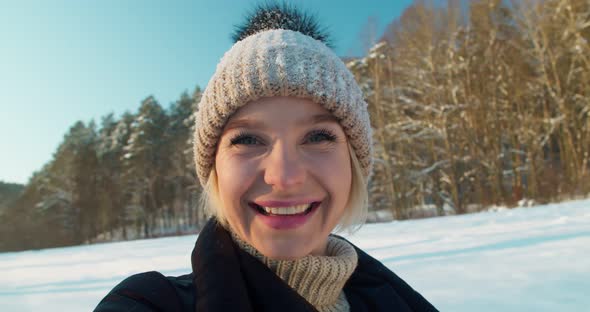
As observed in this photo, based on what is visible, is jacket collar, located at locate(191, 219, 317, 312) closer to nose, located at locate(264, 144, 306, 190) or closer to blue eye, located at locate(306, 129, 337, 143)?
nose, located at locate(264, 144, 306, 190)

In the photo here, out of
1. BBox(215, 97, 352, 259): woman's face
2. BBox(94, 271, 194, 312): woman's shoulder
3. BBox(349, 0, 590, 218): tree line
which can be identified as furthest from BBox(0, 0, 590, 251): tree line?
BBox(94, 271, 194, 312): woman's shoulder

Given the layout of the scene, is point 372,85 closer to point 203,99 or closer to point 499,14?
point 499,14

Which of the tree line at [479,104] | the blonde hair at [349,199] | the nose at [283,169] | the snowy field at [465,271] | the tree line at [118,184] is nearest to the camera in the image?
the nose at [283,169]

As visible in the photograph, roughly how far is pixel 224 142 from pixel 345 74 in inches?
19.9

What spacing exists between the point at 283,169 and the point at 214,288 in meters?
0.35

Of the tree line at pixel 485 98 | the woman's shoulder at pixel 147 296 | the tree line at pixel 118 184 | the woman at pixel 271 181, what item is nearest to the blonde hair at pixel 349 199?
the woman at pixel 271 181

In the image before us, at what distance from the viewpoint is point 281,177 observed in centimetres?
92

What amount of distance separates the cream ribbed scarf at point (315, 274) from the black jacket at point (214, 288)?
0.16 ft

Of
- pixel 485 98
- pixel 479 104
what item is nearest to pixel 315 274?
pixel 479 104

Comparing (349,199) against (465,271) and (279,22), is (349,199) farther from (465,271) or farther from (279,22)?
(465,271)

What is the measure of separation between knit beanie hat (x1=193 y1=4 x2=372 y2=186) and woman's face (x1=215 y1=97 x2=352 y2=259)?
0.04 m

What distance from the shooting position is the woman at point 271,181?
0.89 meters

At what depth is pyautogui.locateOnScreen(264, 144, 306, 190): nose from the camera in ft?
3.02

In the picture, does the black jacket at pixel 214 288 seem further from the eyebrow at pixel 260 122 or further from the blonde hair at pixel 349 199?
the eyebrow at pixel 260 122
